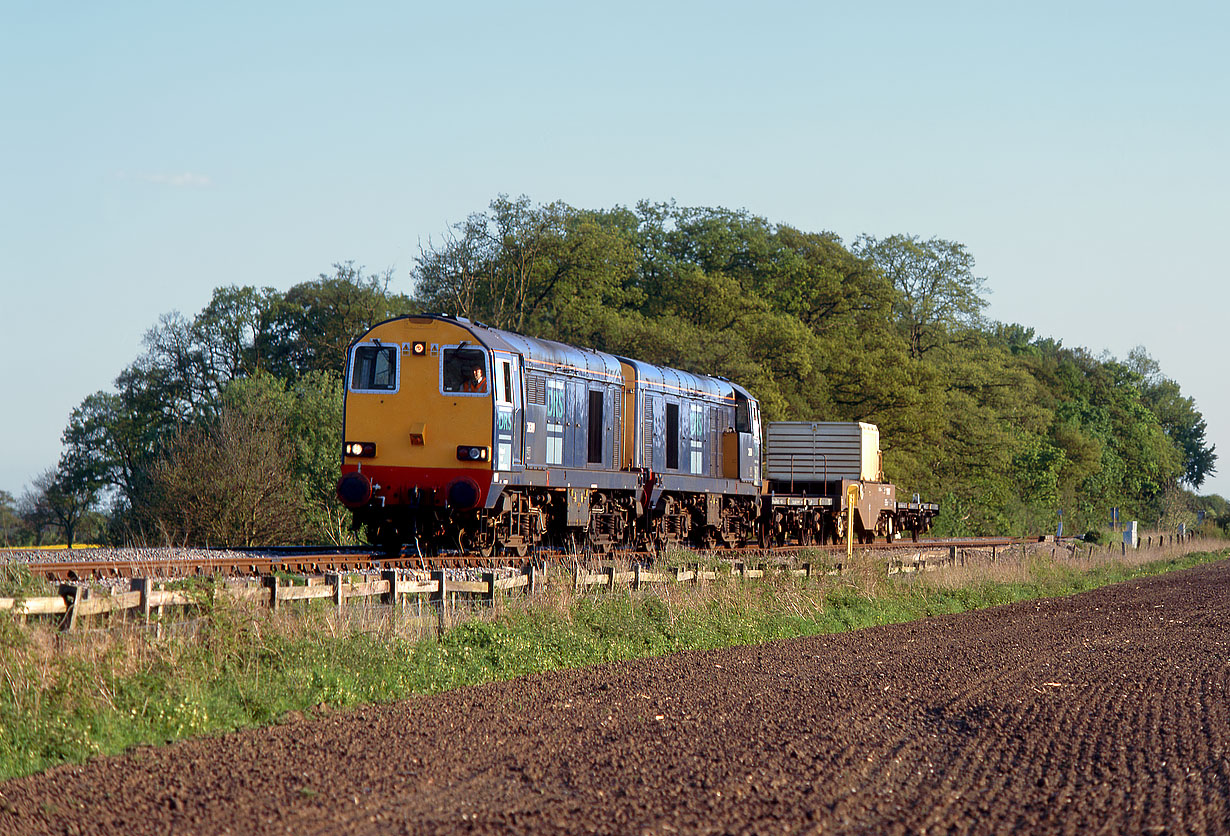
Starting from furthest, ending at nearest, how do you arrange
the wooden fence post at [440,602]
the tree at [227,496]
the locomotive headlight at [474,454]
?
the tree at [227,496]
the locomotive headlight at [474,454]
the wooden fence post at [440,602]

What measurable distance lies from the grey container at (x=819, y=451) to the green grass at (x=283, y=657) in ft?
52.5

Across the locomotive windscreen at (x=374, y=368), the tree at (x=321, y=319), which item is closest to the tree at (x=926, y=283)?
the tree at (x=321, y=319)

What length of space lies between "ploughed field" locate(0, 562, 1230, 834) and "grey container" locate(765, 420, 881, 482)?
19990mm

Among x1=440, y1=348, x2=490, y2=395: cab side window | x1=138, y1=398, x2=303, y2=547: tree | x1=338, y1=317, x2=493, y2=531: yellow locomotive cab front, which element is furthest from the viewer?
x1=138, y1=398, x2=303, y2=547: tree

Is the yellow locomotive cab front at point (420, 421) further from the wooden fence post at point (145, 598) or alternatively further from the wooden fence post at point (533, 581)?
the wooden fence post at point (145, 598)

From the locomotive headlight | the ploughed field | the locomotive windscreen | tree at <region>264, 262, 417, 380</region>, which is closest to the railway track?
the locomotive headlight

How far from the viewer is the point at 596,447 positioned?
74.5ft

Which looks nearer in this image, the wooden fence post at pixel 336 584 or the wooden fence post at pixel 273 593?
the wooden fence post at pixel 273 593

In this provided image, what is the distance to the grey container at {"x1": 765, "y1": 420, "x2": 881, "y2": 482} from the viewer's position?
1304 inches

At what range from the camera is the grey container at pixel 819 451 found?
1304 inches

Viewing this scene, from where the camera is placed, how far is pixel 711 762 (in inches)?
323

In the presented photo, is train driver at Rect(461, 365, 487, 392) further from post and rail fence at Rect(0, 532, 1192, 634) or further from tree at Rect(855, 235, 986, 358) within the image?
tree at Rect(855, 235, 986, 358)

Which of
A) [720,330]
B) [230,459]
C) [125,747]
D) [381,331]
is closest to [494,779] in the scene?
[125,747]

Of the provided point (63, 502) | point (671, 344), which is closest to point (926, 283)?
point (671, 344)
